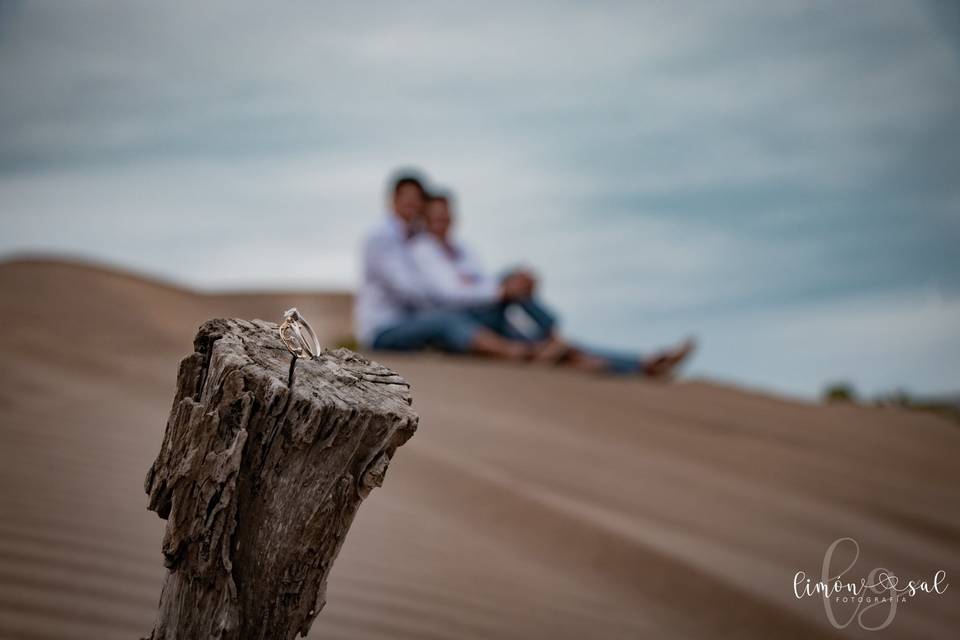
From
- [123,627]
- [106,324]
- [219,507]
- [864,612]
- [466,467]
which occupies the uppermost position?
[106,324]

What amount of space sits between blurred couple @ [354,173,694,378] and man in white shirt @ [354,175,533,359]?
1cm

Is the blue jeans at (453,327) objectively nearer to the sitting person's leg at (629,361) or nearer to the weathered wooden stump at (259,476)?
the sitting person's leg at (629,361)

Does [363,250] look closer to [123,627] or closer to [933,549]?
[933,549]

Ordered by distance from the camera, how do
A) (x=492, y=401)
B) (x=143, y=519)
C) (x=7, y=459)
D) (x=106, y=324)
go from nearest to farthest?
(x=143, y=519), (x=7, y=459), (x=492, y=401), (x=106, y=324)

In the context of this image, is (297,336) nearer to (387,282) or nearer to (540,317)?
(387,282)

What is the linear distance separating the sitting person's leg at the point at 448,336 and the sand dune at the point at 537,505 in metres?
0.33

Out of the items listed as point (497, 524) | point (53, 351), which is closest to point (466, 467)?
point (497, 524)

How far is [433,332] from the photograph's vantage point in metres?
10.4

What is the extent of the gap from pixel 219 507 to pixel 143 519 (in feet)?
7.99

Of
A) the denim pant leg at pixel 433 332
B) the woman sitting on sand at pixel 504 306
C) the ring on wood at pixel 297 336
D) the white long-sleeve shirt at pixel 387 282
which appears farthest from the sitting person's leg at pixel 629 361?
the ring on wood at pixel 297 336

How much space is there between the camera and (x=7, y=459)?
14.9 ft

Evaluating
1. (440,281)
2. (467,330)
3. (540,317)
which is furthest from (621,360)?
(440,281)

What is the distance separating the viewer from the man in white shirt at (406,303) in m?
10.3

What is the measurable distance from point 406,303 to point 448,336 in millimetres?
646
